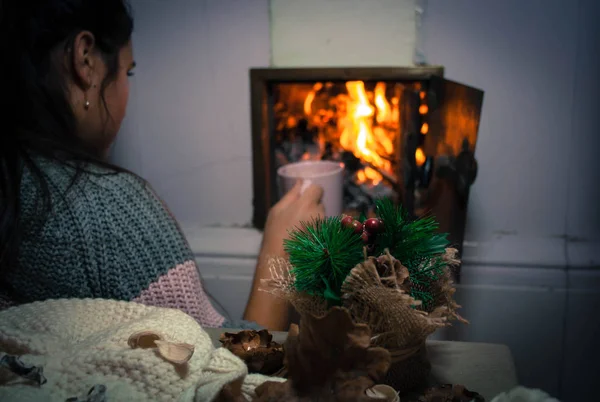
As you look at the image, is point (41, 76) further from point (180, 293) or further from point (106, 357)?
point (106, 357)

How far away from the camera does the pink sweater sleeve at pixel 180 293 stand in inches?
32.2

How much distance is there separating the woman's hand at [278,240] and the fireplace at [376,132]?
0.43ft

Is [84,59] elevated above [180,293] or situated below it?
above

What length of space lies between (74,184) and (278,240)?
1.29 feet

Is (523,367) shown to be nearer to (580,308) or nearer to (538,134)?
(580,308)

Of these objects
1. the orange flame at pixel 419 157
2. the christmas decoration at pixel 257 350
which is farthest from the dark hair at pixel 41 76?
the orange flame at pixel 419 157

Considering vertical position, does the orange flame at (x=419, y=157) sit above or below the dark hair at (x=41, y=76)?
below

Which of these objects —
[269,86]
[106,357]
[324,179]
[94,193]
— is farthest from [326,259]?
[269,86]

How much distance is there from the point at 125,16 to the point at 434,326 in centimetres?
69

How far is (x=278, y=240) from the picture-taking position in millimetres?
1040

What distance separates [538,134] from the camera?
1.23 meters

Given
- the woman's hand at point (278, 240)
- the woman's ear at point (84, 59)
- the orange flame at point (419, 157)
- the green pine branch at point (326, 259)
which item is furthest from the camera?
the orange flame at point (419, 157)

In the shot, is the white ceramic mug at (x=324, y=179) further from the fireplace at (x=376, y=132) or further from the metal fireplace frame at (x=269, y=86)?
the metal fireplace frame at (x=269, y=86)

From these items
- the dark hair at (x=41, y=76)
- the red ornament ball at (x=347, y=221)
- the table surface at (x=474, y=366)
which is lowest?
the table surface at (x=474, y=366)
